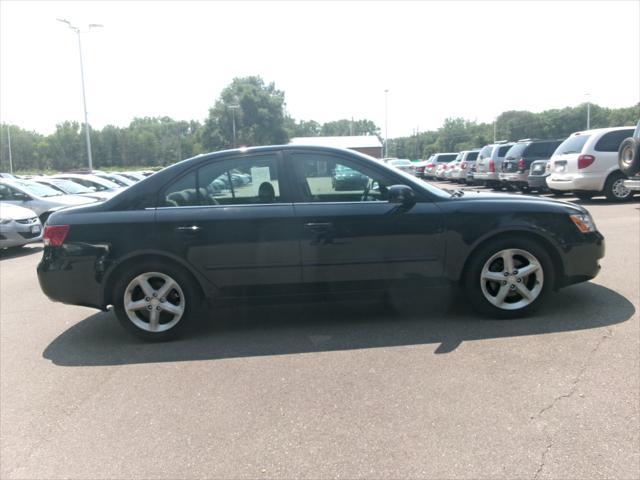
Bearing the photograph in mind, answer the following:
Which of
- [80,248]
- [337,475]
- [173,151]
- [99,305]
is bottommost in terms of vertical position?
[337,475]

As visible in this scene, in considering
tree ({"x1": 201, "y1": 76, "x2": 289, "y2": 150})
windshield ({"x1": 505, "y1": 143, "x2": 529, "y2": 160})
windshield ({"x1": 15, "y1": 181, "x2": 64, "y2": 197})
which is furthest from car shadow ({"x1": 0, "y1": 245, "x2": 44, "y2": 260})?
tree ({"x1": 201, "y1": 76, "x2": 289, "y2": 150})

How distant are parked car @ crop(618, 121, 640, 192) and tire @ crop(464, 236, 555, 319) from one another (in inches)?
168

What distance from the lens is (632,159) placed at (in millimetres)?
8047

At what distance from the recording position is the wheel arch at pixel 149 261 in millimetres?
4465

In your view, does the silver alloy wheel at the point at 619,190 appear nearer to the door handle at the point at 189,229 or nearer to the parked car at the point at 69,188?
the door handle at the point at 189,229

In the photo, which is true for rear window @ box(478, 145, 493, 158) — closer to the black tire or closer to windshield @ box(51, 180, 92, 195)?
the black tire

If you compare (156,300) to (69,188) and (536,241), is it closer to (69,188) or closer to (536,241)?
(536,241)

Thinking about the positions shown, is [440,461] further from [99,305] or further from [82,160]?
[82,160]

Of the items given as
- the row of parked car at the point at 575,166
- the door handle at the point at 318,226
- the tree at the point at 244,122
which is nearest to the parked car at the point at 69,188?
the door handle at the point at 318,226

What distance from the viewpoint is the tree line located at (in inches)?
3145

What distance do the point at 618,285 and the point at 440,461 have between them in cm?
394

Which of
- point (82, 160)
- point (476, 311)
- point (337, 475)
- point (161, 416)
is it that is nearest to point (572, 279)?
point (476, 311)

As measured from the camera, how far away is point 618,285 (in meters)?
5.60

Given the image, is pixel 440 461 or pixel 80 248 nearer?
pixel 440 461
